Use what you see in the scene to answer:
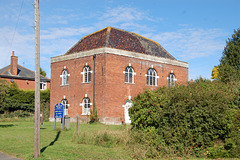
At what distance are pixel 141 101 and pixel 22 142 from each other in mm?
6570

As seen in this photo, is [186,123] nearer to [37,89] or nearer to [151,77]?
[37,89]

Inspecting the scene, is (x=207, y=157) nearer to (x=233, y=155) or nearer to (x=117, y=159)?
(x=233, y=155)

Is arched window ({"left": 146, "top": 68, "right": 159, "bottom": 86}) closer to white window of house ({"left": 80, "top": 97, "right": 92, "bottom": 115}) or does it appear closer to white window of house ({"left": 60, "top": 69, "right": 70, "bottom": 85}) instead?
white window of house ({"left": 80, "top": 97, "right": 92, "bottom": 115})

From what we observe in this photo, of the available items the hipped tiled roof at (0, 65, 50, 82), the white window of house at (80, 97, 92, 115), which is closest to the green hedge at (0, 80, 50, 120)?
the hipped tiled roof at (0, 65, 50, 82)

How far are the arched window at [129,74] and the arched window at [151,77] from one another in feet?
7.48

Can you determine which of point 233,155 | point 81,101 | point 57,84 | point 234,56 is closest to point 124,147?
point 233,155

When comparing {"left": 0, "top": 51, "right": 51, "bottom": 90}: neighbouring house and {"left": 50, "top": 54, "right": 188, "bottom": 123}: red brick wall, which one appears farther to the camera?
{"left": 0, "top": 51, "right": 51, "bottom": 90}: neighbouring house

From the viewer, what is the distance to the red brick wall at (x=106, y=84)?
1072 inches

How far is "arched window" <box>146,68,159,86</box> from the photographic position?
31062 millimetres

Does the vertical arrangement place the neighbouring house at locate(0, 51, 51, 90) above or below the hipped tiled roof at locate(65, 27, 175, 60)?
below

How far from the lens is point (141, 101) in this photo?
1293 cm

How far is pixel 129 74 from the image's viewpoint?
95.8 ft

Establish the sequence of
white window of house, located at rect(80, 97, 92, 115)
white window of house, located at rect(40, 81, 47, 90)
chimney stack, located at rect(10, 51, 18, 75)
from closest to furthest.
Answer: white window of house, located at rect(80, 97, 92, 115) < chimney stack, located at rect(10, 51, 18, 75) < white window of house, located at rect(40, 81, 47, 90)

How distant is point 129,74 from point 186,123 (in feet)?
59.4
